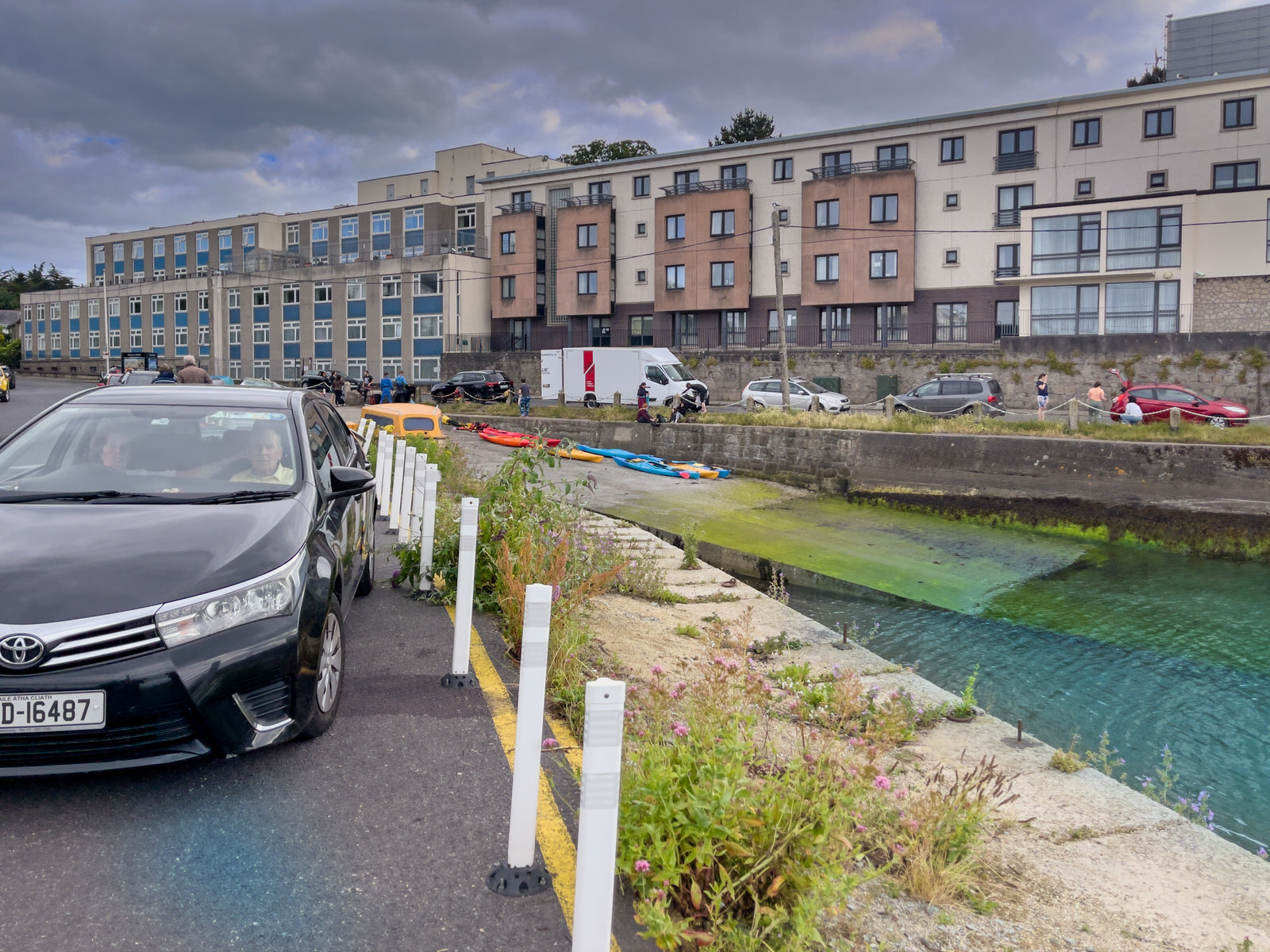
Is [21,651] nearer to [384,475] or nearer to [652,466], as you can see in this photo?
[384,475]

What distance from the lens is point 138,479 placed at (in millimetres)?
5285

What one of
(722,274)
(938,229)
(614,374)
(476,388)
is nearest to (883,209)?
(938,229)

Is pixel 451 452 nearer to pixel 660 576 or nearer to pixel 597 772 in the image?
pixel 660 576

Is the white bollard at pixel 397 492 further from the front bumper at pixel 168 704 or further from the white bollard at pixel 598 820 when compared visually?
the white bollard at pixel 598 820

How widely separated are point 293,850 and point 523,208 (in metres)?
59.8

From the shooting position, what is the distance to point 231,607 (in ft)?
13.7

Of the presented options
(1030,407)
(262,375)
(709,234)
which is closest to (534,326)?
(709,234)

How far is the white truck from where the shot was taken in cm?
3828

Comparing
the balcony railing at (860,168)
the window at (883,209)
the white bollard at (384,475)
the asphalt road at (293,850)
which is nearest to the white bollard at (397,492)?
the white bollard at (384,475)

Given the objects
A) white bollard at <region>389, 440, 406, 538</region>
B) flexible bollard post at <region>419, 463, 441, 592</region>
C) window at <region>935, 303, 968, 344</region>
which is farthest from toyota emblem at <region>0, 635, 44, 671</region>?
window at <region>935, 303, 968, 344</region>

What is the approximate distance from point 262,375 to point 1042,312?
184 feet

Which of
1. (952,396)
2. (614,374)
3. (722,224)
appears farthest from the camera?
(722,224)

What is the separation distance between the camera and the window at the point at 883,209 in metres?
47.6

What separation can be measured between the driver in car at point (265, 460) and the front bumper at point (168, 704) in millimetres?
1408
